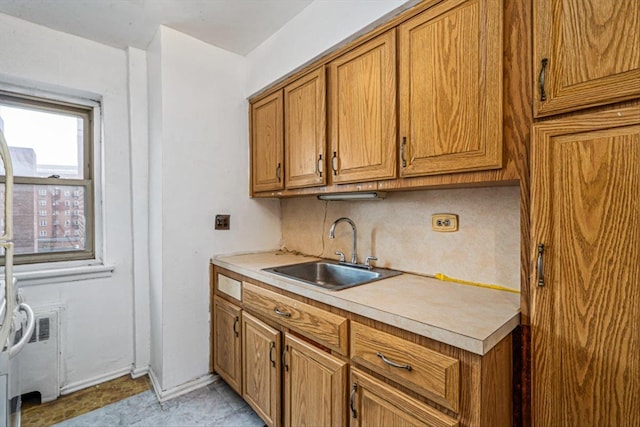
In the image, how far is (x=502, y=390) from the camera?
928 millimetres

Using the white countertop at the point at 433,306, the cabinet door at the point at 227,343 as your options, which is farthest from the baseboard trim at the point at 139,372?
the white countertop at the point at 433,306

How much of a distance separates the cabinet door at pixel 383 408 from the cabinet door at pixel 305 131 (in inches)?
40.3

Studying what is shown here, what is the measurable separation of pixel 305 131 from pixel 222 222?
905mm

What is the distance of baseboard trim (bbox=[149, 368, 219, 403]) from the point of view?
1.94m

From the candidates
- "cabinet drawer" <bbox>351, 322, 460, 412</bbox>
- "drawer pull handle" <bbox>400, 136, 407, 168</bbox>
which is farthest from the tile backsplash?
"cabinet drawer" <bbox>351, 322, 460, 412</bbox>

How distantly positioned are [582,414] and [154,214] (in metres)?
2.32

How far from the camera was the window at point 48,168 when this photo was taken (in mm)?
1979

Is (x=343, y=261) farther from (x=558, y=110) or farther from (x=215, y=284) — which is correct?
(x=558, y=110)

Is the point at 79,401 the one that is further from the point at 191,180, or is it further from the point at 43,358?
the point at 191,180

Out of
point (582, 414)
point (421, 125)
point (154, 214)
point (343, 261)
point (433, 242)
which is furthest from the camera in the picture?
point (154, 214)

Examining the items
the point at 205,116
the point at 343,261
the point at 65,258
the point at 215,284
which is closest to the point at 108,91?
the point at 205,116

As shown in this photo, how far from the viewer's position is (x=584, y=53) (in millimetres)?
851

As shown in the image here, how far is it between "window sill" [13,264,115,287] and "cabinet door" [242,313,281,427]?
1.17m

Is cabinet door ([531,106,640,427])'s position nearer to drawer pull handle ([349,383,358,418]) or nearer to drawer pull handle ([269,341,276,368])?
drawer pull handle ([349,383,358,418])
